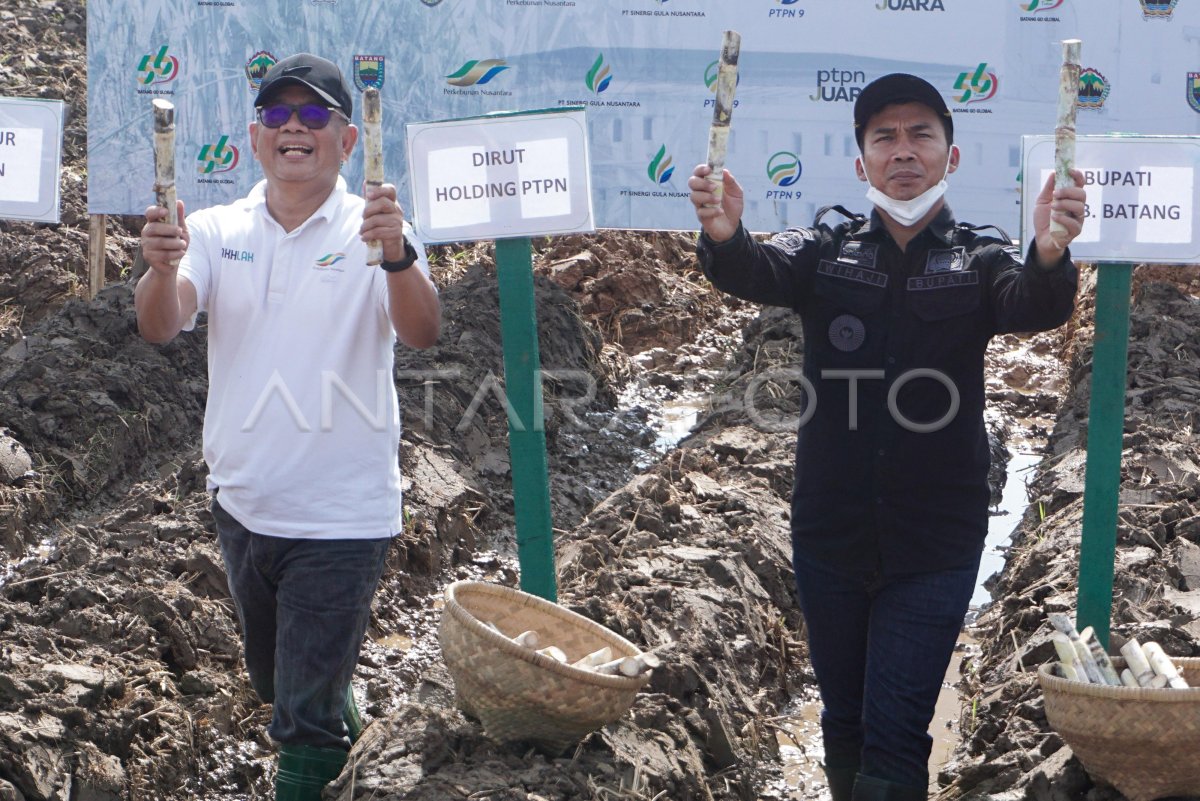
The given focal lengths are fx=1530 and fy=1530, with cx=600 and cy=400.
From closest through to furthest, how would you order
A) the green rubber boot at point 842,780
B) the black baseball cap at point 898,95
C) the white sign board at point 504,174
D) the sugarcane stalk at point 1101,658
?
the black baseball cap at point 898,95
the sugarcane stalk at point 1101,658
the green rubber boot at point 842,780
the white sign board at point 504,174

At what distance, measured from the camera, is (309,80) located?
348 centimetres

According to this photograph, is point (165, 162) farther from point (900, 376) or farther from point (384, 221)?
point (900, 376)

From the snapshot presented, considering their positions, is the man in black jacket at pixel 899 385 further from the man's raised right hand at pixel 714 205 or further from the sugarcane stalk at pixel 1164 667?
the sugarcane stalk at pixel 1164 667

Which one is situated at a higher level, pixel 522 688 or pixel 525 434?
pixel 525 434

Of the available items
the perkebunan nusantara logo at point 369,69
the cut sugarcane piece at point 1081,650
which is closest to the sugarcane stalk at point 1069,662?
the cut sugarcane piece at point 1081,650

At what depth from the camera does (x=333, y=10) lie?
29.0 ft

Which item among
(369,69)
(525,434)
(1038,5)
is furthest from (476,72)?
(525,434)

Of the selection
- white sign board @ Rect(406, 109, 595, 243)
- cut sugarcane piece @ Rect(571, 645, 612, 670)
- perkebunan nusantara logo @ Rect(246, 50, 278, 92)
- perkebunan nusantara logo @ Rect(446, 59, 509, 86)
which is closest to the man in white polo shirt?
white sign board @ Rect(406, 109, 595, 243)

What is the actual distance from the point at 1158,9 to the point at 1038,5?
26.2 inches

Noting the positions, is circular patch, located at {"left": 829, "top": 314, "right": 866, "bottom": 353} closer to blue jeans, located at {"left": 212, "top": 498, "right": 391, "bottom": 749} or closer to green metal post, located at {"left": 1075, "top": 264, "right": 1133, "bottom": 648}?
green metal post, located at {"left": 1075, "top": 264, "right": 1133, "bottom": 648}

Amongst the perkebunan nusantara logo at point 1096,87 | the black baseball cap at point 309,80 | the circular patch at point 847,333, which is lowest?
the circular patch at point 847,333

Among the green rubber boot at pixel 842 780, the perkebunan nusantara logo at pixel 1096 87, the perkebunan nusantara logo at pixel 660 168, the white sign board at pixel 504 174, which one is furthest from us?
the perkebunan nusantara logo at pixel 660 168

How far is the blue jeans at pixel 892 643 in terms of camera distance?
340 centimetres

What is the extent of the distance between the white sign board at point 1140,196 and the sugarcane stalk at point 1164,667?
3.20ft
